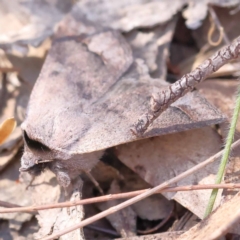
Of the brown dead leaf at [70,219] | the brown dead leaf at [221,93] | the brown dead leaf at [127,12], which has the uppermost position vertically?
the brown dead leaf at [127,12]

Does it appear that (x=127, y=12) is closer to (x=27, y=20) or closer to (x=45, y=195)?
(x=27, y=20)

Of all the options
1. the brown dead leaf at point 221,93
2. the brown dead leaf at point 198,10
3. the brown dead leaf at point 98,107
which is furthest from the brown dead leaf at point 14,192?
the brown dead leaf at point 198,10

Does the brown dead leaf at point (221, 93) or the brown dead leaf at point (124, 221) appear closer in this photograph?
the brown dead leaf at point (124, 221)

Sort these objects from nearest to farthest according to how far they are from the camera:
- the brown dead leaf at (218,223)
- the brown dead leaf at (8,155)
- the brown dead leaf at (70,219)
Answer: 1. the brown dead leaf at (218,223)
2. the brown dead leaf at (70,219)
3. the brown dead leaf at (8,155)

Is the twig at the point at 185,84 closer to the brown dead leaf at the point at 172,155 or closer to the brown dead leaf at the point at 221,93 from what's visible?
the brown dead leaf at the point at 172,155

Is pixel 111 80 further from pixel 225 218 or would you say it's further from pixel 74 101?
pixel 225 218

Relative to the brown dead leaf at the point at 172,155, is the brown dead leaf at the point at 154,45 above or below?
above

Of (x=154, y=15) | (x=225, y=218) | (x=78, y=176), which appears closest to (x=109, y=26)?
(x=154, y=15)
